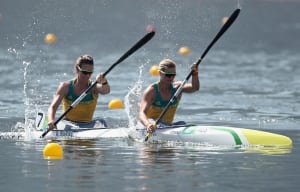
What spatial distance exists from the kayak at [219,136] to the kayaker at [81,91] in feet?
5.09

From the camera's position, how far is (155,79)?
30641 millimetres

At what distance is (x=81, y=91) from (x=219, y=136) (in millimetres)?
2889

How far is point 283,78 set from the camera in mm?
31438

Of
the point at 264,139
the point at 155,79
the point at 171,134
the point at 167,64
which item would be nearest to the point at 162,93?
the point at 167,64

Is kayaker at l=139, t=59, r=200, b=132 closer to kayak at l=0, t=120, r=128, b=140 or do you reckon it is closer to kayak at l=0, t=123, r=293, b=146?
kayak at l=0, t=123, r=293, b=146

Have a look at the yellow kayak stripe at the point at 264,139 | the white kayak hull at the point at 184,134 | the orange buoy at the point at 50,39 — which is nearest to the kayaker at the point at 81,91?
the white kayak hull at the point at 184,134

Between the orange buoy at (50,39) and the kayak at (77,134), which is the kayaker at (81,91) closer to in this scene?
the kayak at (77,134)

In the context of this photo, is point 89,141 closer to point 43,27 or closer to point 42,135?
point 42,135

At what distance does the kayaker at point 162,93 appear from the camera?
682 inches

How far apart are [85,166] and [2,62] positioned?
2331 centimetres

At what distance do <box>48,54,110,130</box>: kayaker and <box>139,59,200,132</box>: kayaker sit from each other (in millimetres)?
900

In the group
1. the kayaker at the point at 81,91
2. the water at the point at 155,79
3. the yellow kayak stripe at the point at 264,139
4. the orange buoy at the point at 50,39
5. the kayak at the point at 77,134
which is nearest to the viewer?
the water at the point at 155,79

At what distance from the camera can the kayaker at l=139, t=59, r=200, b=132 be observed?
56.9 ft

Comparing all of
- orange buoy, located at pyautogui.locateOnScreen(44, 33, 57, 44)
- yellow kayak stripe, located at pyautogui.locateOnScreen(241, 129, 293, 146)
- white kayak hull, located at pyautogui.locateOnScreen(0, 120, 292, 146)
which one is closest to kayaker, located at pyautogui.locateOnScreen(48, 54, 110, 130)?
white kayak hull, located at pyautogui.locateOnScreen(0, 120, 292, 146)
